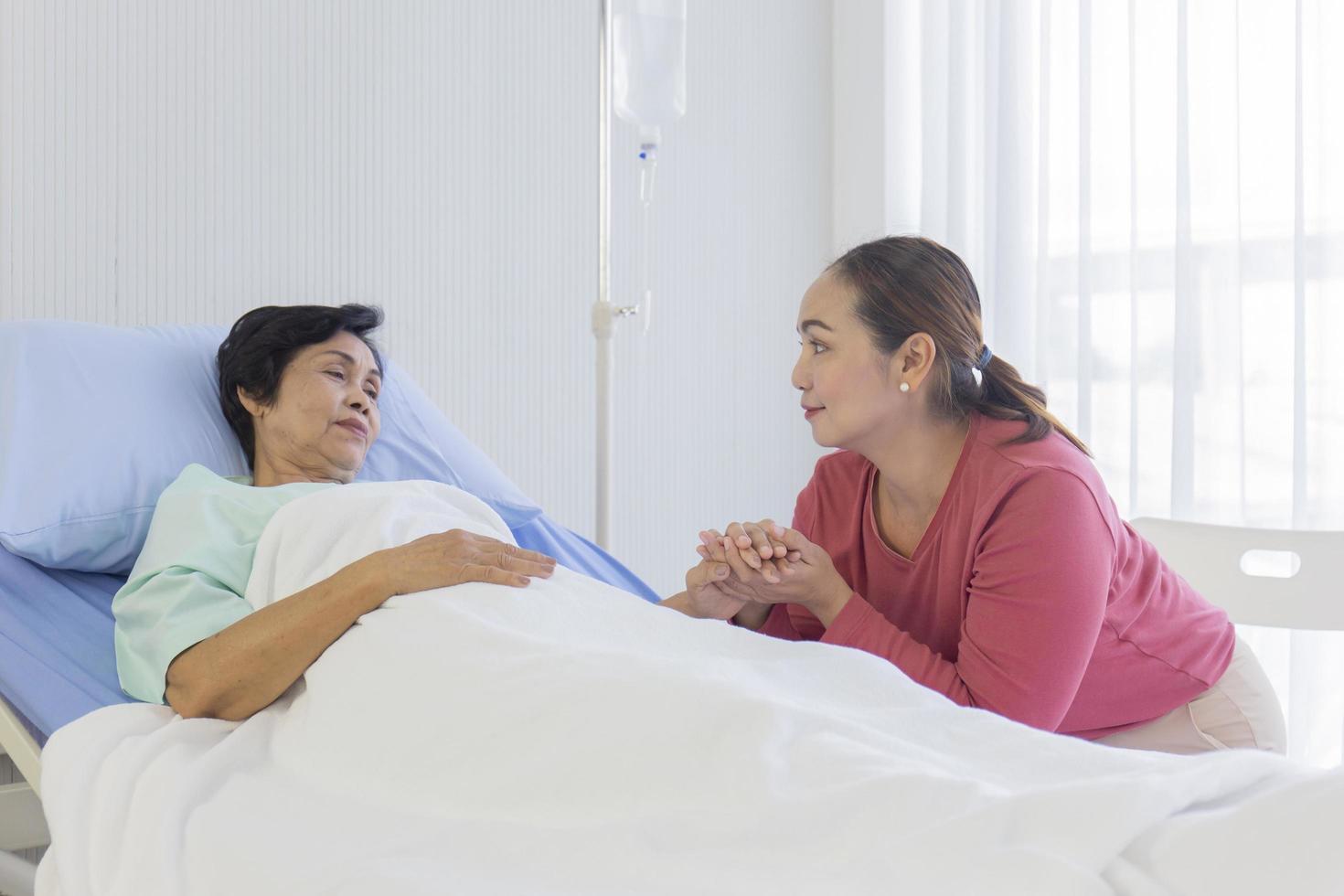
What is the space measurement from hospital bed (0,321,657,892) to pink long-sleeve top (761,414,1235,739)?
596mm

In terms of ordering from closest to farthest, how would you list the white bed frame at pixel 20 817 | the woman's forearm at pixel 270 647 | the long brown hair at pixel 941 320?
the woman's forearm at pixel 270 647 < the long brown hair at pixel 941 320 < the white bed frame at pixel 20 817

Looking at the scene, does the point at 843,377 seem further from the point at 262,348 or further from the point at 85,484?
the point at 85,484

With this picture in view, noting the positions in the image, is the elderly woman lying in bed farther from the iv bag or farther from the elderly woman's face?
the iv bag

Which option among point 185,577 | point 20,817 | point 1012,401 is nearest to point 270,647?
point 185,577

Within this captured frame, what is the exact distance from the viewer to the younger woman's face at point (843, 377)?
1.48m

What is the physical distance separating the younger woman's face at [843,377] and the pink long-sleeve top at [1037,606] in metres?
0.12

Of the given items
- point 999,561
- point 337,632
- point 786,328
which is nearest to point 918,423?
point 999,561

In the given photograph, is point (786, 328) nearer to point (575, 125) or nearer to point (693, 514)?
point (693, 514)

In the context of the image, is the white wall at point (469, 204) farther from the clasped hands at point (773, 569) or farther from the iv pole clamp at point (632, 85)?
the clasped hands at point (773, 569)

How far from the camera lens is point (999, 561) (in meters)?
1.34

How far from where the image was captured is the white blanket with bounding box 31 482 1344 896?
0.75 m

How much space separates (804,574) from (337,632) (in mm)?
552

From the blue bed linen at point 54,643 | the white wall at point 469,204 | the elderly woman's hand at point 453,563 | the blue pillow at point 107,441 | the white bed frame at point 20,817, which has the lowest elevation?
the white bed frame at point 20,817

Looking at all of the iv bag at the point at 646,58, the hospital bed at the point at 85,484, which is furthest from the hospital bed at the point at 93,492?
the iv bag at the point at 646,58
